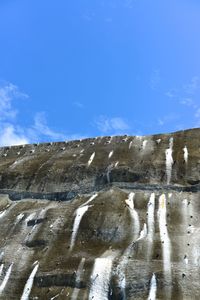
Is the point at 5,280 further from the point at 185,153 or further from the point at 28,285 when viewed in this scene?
the point at 185,153

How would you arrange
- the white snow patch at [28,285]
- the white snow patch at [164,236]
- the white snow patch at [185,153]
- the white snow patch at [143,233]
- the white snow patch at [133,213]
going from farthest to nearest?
the white snow patch at [185,153] → the white snow patch at [133,213] → the white snow patch at [143,233] → the white snow patch at [28,285] → the white snow patch at [164,236]

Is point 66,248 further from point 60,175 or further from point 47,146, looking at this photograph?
point 47,146

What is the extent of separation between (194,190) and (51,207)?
1091 inches

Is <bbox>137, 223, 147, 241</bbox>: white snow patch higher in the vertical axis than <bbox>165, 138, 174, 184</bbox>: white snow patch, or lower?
lower

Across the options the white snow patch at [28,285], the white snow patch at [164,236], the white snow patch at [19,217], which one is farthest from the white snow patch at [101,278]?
the white snow patch at [19,217]

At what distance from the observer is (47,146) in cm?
14912

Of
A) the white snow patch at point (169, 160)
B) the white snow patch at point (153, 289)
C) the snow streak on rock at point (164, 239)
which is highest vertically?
the white snow patch at point (169, 160)

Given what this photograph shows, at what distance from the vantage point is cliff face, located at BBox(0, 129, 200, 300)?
77125mm

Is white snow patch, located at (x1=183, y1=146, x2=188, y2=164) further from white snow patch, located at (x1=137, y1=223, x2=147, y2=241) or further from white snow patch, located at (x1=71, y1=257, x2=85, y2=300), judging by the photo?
white snow patch, located at (x1=71, y1=257, x2=85, y2=300)

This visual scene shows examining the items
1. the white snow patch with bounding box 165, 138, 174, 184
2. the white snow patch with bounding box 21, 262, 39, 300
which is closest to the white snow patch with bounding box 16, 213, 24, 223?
the white snow patch with bounding box 21, 262, 39, 300

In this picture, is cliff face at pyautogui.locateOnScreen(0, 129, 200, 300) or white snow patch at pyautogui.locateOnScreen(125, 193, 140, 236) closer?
cliff face at pyautogui.locateOnScreen(0, 129, 200, 300)

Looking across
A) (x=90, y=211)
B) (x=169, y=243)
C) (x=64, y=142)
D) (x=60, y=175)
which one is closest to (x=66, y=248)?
(x=90, y=211)

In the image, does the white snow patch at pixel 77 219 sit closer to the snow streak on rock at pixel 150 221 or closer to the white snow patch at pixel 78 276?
the white snow patch at pixel 78 276

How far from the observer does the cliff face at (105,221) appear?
77125 mm
